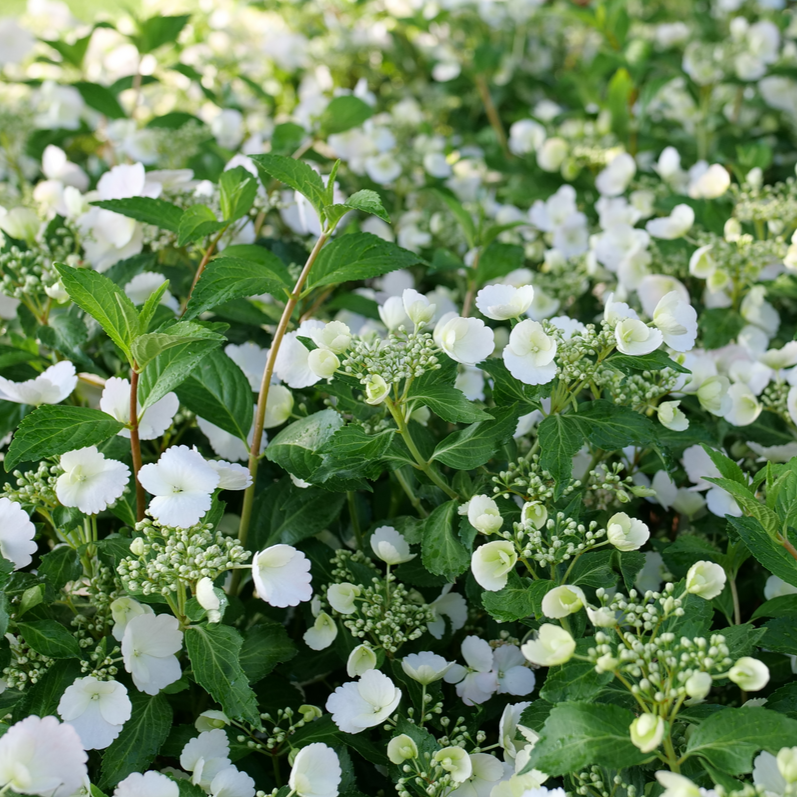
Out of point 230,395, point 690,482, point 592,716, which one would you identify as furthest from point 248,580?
point 690,482

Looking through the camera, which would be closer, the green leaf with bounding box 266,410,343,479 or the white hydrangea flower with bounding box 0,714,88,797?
the white hydrangea flower with bounding box 0,714,88,797

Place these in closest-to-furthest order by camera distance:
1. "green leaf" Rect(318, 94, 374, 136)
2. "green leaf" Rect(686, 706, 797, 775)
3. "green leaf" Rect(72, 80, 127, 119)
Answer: "green leaf" Rect(686, 706, 797, 775) → "green leaf" Rect(318, 94, 374, 136) → "green leaf" Rect(72, 80, 127, 119)

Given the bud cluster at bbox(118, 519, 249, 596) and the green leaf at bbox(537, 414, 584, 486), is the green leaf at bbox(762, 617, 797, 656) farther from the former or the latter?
the bud cluster at bbox(118, 519, 249, 596)

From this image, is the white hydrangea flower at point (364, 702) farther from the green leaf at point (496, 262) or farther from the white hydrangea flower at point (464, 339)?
the green leaf at point (496, 262)

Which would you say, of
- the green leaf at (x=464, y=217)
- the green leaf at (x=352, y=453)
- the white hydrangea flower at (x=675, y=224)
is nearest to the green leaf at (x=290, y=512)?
the green leaf at (x=352, y=453)

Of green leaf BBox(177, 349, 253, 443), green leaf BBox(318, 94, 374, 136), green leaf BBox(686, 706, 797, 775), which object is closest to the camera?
green leaf BBox(686, 706, 797, 775)

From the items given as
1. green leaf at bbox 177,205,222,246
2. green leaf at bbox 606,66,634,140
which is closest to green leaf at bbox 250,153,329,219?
green leaf at bbox 177,205,222,246

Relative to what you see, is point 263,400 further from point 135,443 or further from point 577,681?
point 577,681
